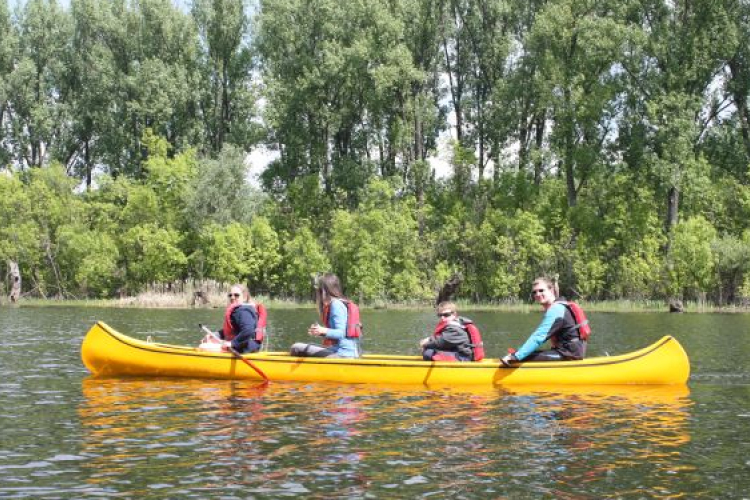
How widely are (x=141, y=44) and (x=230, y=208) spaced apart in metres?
12.7

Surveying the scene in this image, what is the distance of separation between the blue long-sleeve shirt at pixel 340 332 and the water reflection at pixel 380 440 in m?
0.78

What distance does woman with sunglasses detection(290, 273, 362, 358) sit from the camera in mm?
16422

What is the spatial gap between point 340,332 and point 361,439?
17.1 feet

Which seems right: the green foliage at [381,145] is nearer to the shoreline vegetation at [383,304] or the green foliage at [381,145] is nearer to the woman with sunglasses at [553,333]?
the shoreline vegetation at [383,304]

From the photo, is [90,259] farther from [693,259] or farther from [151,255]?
[693,259]

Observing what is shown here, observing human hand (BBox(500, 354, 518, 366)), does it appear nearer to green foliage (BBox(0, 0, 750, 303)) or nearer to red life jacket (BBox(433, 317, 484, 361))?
red life jacket (BBox(433, 317, 484, 361))

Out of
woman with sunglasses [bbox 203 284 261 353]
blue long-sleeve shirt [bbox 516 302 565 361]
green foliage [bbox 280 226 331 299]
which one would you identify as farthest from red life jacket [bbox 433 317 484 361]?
green foliage [bbox 280 226 331 299]

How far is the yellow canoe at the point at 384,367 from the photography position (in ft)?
54.3

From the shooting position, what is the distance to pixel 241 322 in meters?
17.5

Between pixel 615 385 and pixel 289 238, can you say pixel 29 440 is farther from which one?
pixel 289 238

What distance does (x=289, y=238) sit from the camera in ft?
194

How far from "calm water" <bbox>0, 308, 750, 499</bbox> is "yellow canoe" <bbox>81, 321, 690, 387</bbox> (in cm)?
30

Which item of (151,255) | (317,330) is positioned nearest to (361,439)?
(317,330)

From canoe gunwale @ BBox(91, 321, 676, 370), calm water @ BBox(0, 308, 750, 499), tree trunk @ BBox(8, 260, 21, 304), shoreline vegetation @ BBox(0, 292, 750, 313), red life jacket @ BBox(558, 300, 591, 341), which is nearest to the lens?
calm water @ BBox(0, 308, 750, 499)
